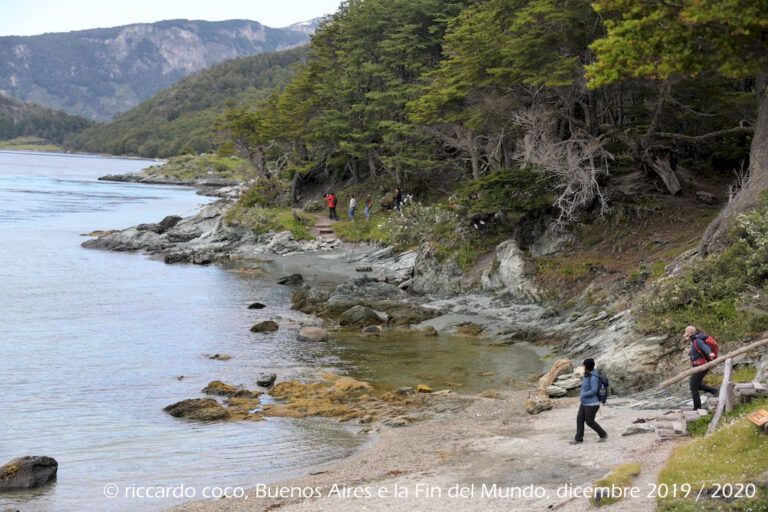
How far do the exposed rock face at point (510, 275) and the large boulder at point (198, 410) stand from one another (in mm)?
13657

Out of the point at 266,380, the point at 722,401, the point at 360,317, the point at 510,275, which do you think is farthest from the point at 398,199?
the point at 722,401

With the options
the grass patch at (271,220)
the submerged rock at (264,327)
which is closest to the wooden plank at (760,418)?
the submerged rock at (264,327)

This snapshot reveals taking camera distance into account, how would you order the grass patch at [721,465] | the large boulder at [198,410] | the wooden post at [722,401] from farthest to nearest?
the large boulder at [198,410], the wooden post at [722,401], the grass patch at [721,465]

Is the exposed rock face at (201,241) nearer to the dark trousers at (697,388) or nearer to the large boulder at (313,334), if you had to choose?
the large boulder at (313,334)

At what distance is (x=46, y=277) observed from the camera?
124ft

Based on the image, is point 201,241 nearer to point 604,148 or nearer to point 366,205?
point 366,205

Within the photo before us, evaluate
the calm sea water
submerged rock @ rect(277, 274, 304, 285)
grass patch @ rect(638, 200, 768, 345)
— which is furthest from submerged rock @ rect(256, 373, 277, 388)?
submerged rock @ rect(277, 274, 304, 285)

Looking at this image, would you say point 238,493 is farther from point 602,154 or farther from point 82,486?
point 602,154

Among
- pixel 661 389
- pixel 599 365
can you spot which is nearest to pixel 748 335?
pixel 661 389

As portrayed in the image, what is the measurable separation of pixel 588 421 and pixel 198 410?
371 inches

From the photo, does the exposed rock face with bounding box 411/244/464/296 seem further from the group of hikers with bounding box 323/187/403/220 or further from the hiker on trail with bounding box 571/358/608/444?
the hiker on trail with bounding box 571/358/608/444

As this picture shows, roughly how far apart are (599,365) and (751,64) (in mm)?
9134

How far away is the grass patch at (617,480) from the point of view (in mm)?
9406

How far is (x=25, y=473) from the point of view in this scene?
44.0ft
